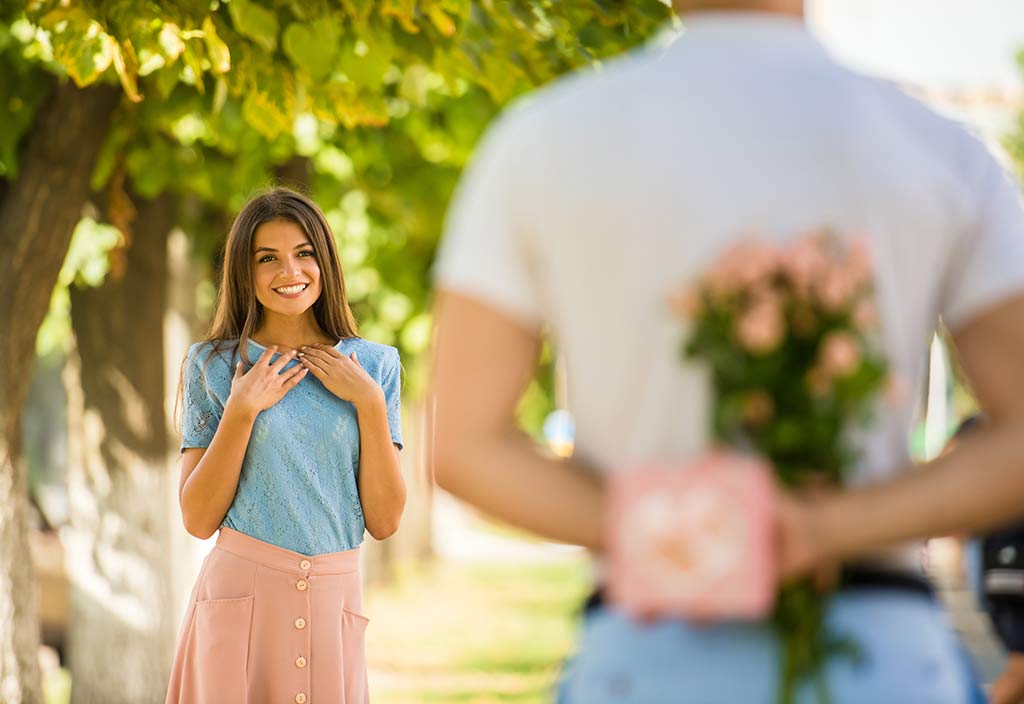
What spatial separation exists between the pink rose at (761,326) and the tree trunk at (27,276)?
175 inches

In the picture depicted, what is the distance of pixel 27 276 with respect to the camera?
5.59m

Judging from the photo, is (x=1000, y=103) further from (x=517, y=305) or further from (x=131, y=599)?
(x=517, y=305)

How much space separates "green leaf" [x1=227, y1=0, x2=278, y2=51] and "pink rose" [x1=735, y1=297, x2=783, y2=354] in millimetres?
2911

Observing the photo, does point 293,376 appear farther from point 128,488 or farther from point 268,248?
point 128,488

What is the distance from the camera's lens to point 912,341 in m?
1.72

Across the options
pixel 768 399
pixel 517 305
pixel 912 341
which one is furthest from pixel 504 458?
pixel 912 341

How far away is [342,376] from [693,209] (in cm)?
216

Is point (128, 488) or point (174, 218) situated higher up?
point (174, 218)

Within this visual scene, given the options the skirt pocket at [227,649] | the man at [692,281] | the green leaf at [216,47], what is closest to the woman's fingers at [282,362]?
the skirt pocket at [227,649]

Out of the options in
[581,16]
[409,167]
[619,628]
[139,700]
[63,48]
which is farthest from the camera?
[409,167]

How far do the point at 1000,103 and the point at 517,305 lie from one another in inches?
1640

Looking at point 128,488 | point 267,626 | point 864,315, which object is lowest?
point 267,626

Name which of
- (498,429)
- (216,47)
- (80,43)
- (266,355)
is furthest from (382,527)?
(498,429)

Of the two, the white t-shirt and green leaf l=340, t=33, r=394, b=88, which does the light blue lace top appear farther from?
the white t-shirt
